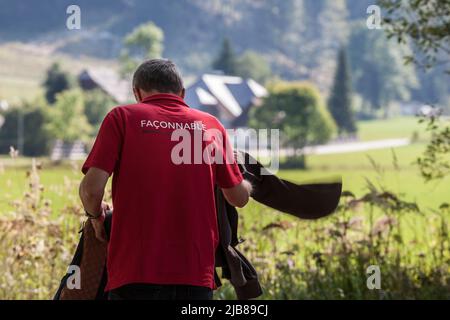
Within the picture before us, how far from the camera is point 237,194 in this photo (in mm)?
2750

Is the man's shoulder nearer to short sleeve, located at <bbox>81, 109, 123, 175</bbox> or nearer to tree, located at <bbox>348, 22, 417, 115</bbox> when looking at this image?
short sleeve, located at <bbox>81, 109, 123, 175</bbox>

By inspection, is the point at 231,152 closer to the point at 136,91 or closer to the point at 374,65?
the point at 136,91

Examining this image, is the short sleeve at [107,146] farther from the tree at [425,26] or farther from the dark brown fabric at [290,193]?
the tree at [425,26]

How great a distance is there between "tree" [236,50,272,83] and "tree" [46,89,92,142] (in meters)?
28.6

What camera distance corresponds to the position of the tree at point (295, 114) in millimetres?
77000

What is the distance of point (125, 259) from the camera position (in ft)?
8.45

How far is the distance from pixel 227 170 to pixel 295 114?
75.8 meters

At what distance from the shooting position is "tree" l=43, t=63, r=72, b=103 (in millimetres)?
84375

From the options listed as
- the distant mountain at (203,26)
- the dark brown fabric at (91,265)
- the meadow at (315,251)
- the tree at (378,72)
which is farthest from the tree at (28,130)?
the dark brown fabric at (91,265)

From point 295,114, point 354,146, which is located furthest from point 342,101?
point 295,114

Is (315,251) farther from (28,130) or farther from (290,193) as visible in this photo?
(28,130)

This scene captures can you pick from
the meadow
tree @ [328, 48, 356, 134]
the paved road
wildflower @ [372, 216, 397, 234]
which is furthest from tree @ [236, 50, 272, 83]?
wildflower @ [372, 216, 397, 234]
